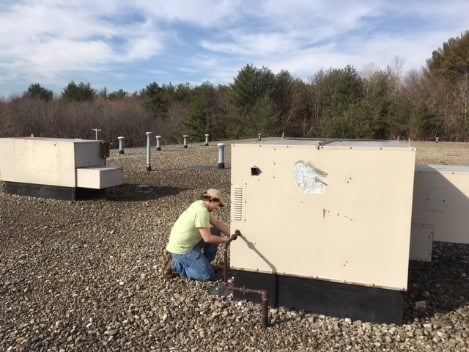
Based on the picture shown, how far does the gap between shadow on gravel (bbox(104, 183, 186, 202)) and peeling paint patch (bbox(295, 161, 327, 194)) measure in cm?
585

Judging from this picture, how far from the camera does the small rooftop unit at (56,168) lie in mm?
8977

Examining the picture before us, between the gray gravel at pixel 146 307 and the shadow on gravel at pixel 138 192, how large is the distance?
2.16 m

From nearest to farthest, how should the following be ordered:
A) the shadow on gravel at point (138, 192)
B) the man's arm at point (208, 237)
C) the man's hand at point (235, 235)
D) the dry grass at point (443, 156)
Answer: the man's hand at point (235, 235), the man's arm at point (208, 237), the shadow on gravel at point (138, 192), the dry grass at point (443, 156)

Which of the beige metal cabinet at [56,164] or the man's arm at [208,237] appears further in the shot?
the beige metal cabinet at [56,164]

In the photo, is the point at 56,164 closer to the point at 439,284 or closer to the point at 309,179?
the point at 309,179

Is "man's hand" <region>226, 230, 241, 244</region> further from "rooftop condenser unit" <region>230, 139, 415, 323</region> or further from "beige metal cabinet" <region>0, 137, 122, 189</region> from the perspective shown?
"beige metal cabinet" <region>0, 137, 122, 189</region>

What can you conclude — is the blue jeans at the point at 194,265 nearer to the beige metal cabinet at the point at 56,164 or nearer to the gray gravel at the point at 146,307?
the gray gravel at the point at 146,307

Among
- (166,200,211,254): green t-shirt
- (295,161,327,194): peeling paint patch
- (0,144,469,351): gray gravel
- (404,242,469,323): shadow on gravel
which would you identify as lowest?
(0,144,469,351): gray gravel

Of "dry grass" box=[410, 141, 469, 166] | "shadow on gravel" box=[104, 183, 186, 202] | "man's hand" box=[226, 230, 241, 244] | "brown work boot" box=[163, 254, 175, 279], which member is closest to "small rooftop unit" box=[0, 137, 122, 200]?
"shadow on gravel" box=[104, 183, 186, 202]

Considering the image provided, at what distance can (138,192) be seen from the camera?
1015 centimetres

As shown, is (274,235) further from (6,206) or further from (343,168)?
(6,206)

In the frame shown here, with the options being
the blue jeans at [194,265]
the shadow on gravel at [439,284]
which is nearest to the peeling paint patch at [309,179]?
the shadow on gravel at [439,284]

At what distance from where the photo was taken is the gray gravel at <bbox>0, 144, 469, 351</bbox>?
378 centimetres

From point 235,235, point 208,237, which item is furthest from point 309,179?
point 208,237
